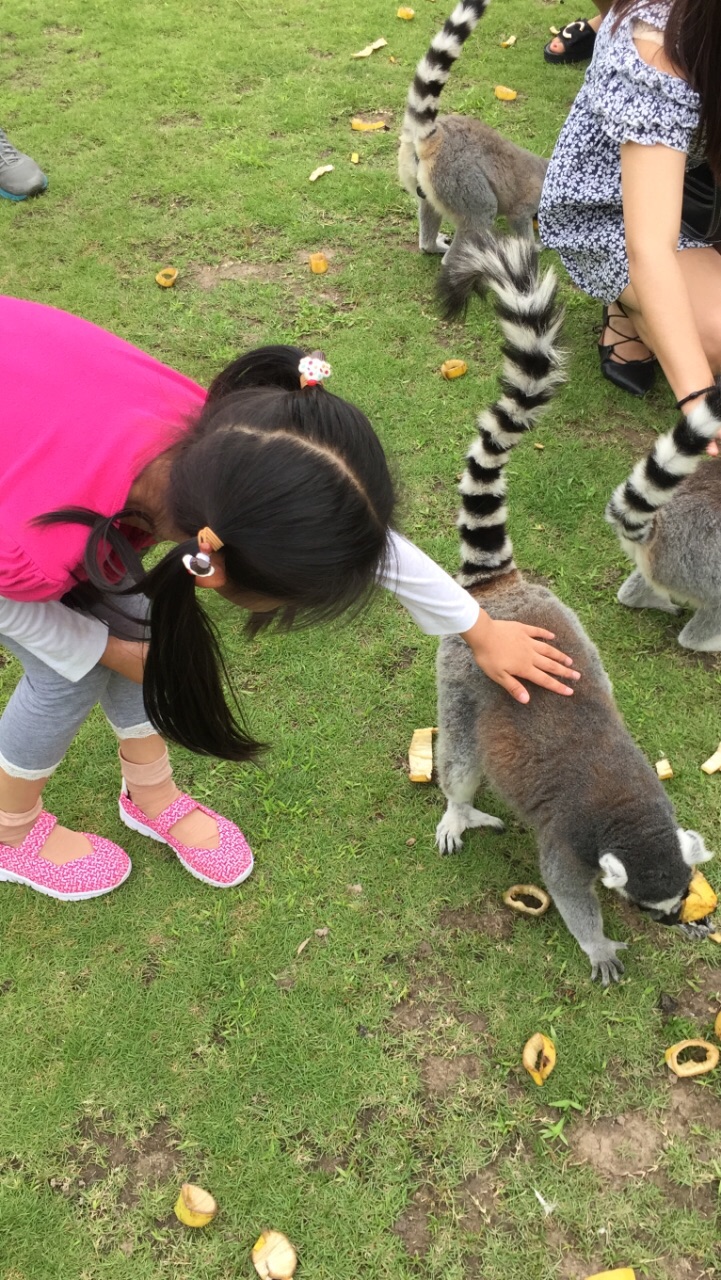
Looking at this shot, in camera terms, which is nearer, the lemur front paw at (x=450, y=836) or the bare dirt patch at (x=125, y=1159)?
the bare dirt patch at (x=125, y=1159)

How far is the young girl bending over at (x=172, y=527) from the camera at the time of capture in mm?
1379

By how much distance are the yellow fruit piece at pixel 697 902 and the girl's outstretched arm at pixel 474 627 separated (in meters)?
0.59

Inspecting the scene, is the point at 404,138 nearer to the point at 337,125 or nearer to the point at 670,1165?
the point at 337,125

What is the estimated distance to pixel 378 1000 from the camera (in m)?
2.15

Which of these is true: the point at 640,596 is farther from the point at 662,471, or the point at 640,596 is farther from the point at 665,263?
the point at 665,263

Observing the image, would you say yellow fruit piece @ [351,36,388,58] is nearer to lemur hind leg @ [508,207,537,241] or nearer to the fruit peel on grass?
lemur hind leg @ [508,207,537,241]

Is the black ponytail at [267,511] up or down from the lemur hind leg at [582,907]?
up

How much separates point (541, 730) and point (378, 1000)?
796 mm

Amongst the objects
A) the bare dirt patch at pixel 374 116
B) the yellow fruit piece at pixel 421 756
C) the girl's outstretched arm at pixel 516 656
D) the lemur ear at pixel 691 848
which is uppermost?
the bare dirt patch at pixel 374 116

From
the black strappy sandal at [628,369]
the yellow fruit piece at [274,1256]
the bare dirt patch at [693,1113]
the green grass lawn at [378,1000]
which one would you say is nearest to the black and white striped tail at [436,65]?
the green grass lawn at [378,1000]

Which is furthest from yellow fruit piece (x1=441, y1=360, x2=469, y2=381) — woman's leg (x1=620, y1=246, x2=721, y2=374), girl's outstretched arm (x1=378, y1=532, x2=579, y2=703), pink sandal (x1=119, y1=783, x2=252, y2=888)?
pink sandal (x1=119, y1=783, x2=252, y2=888)

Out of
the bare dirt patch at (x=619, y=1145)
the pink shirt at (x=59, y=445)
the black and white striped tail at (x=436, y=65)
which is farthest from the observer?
the black and white striped tail at (x=436, y=65)

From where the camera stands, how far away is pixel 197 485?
1390 millimetres

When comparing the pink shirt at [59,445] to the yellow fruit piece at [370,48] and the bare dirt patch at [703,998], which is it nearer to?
the bare dirt patch at [703,998]
